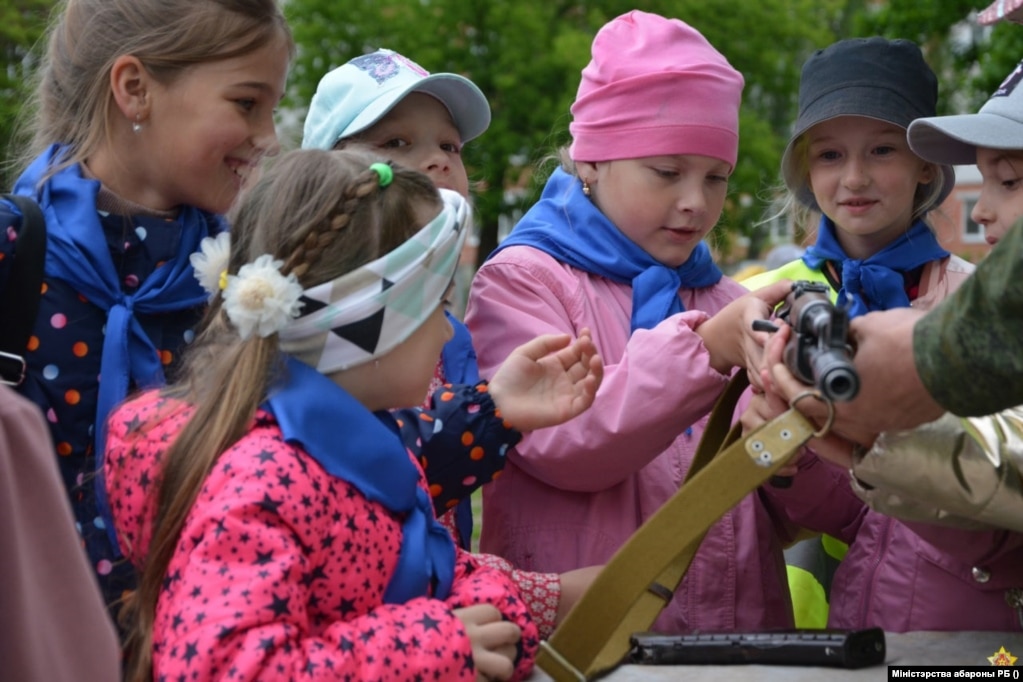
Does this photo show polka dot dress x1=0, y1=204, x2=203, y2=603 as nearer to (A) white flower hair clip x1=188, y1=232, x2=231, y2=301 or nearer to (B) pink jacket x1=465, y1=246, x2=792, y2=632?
(A) white flower hair clip x1=188, y1=232, x2=231, y2=301

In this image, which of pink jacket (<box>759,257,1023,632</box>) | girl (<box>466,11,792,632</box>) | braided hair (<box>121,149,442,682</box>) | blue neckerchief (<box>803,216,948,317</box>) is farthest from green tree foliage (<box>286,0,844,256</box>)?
braided hair (<box>121,149,442,682</box>)

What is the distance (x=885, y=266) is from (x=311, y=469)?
2153mm

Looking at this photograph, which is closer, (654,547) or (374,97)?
(654,547)

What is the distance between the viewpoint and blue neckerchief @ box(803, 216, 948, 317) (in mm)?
3711

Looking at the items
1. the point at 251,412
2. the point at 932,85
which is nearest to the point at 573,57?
the point at 932,85

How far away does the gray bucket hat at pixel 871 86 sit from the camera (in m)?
3.84

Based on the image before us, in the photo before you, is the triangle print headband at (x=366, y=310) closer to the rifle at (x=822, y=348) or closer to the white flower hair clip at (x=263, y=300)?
the white flower hair clip at (x=263, y=300)

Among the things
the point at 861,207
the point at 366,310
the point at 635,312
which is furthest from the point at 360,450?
the point at 861,207

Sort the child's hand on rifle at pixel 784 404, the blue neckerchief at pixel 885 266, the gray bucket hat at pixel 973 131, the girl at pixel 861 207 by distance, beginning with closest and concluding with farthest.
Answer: the child's hand on rifle at pixel 784 404 → the girl at pixel 861 207 → the gray bucket hat at pixel 973 131 → the blue neckerchief at pixel 885 266

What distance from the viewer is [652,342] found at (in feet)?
10.2

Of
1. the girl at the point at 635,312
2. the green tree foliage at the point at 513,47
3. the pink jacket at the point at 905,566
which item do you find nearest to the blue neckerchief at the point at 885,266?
the girl at the point at 635,312

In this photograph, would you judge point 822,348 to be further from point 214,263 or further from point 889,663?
point 214,263

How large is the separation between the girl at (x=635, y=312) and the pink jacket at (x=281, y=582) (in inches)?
31.6

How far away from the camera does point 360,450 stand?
2.29 meters
